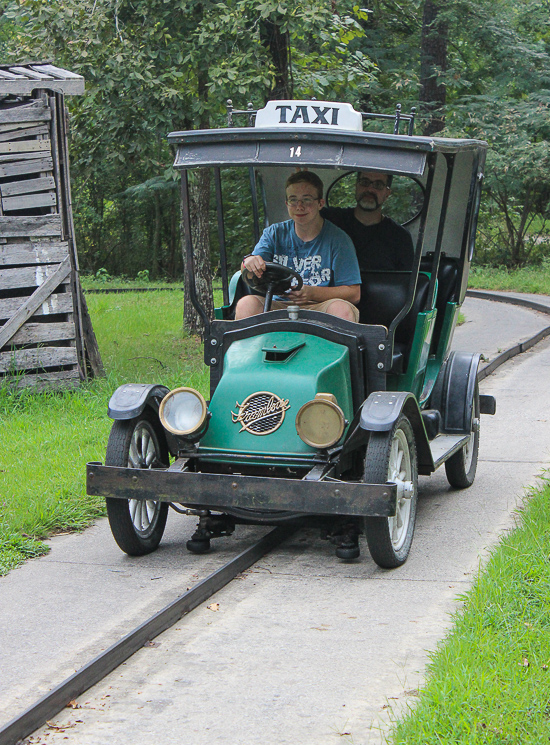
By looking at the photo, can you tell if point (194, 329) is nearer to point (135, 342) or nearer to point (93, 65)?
point (135, 342)

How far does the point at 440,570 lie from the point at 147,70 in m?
7.57

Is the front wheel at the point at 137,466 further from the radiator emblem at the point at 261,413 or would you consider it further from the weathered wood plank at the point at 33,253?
the weathered wood plank at the point at 33,253

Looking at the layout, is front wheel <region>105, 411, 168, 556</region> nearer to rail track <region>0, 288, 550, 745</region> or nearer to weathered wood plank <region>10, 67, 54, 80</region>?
rail track <region>0, 288, 550, 745</region>

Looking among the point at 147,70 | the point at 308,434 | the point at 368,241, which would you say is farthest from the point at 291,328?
the point at 147,70

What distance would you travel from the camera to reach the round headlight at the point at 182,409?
5.06 m

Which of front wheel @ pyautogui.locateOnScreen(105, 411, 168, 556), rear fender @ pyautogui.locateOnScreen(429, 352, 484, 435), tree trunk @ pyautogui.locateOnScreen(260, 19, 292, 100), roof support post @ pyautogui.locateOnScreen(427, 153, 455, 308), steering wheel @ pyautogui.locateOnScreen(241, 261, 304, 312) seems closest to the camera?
front wheel @ pyautogui.locateOnScreen(105, 411, 168, 556)

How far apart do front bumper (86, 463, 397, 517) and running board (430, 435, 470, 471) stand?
1.14 meters

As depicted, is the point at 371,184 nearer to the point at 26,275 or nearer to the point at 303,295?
the point at 303,295

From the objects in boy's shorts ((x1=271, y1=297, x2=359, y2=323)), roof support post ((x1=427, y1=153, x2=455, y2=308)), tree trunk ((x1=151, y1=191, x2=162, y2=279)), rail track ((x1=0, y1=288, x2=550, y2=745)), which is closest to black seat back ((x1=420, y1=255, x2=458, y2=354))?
roof support post ((x1=427, y1=153, x2=455, y2=308))

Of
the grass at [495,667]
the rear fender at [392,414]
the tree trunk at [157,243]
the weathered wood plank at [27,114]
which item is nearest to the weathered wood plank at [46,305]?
Result: the weathered wood plank at [27,114]

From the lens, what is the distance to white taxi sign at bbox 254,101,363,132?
17.4 ft

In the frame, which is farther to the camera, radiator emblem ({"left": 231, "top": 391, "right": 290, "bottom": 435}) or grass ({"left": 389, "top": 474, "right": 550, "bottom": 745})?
radiator emblem ({"left": 231, "top": 391, "right": 290, "bottom": 435})

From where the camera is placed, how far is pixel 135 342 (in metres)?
13.4

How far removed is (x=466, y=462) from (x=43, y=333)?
14.7ft
